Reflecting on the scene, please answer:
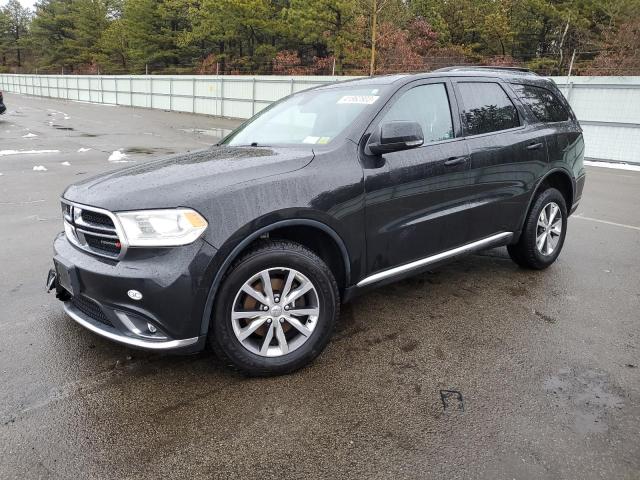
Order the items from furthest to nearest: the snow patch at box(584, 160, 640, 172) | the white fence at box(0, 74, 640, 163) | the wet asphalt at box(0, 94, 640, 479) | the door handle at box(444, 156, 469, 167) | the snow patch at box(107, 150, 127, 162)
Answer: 1. the white fence at box(0, 74, 640, 163)
2. the snow patch at box(584, 160, 640, 172)
3. the snow patch at box(107, 150, 127, 162)
4. the door handle at box(444, 156, 469, 167)
5. the wet asphalt at box(0, 94, 640, 479)

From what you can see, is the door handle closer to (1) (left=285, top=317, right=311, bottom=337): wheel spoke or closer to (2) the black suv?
(2) the black suv

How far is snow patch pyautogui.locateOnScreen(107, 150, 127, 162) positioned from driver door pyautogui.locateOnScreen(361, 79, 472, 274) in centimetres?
948

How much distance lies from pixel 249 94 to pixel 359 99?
23842 millimetres

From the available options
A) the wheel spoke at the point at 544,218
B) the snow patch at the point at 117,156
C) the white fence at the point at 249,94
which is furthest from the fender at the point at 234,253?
the white fence at the point at 249,94

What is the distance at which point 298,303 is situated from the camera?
3.04 meters

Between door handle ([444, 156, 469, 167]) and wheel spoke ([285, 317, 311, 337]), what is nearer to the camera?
wheel spoke ([285, 317, 311, 337])

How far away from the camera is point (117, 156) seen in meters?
12.2

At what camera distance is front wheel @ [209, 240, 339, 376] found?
2.76 meters

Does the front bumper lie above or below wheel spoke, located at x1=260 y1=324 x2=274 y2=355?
above

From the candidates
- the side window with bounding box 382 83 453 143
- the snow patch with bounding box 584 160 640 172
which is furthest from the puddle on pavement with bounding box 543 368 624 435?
the snow patch with bounding box 584 160 640 172

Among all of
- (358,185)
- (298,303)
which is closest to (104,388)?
(298,303)

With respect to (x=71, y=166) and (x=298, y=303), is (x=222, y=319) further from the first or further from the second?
(x=71, y=166)

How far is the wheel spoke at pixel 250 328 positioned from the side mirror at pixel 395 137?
4.15 feet

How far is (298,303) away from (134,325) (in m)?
0.92
